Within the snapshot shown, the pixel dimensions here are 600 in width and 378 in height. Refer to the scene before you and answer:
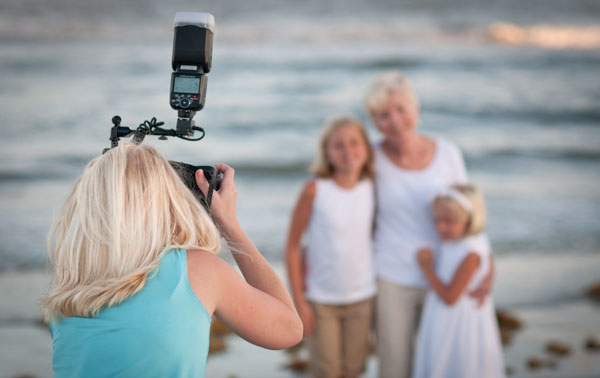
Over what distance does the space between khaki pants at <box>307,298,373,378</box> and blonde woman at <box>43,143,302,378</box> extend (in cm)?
191

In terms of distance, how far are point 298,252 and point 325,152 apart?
58 cm

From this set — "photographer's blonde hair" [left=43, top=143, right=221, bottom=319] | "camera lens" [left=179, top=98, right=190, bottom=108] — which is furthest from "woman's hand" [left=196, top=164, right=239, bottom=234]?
"camera lens" [left=179, top=98, right=190, bottom=108]

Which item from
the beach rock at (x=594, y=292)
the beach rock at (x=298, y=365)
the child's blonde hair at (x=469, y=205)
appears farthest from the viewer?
the beach rock at (x=594, y=292)

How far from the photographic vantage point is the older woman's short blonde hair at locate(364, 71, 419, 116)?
11.1ft

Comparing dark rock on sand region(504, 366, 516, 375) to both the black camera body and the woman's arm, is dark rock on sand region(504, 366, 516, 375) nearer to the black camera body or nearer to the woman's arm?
the woman's arm

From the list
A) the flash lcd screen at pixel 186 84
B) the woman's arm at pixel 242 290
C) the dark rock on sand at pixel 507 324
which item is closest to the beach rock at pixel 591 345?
the dark rock on sand at pixel 507 324

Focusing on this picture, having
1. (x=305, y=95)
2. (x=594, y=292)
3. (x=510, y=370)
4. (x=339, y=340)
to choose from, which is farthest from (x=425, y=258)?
(x=305, y=95)

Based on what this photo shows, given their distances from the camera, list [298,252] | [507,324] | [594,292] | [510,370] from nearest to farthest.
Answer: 1. [298,252]
2. [510,370]
3. [507,324]
4. [594,292]

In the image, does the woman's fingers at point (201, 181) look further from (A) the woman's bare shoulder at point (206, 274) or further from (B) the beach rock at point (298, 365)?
(B) the beach rock at point (298, 365)

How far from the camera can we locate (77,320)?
139 cm

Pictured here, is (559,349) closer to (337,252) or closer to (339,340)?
(339,340)

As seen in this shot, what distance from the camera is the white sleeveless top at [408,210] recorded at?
3.33 meters

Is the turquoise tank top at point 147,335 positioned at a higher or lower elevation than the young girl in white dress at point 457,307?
higher

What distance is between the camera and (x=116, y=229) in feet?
4.44
